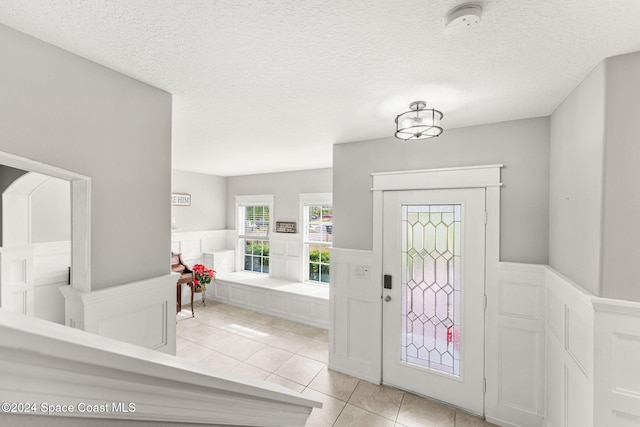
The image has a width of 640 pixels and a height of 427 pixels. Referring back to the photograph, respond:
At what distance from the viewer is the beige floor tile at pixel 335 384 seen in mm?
2715

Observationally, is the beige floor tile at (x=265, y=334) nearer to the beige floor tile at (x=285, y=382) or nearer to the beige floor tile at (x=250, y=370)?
the beige floor tile at (x=250, y=370)

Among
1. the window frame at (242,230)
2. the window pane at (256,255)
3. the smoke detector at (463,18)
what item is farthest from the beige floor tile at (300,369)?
the smoke detector at (463,18)

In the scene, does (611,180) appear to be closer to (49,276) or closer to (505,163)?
(505,163)

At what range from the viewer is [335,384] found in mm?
2854

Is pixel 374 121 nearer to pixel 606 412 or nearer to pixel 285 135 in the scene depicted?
pixel 285 135

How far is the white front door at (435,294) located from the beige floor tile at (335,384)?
37 centimetres

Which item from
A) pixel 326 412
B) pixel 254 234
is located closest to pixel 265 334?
pixel 326 412

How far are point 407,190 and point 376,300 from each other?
45.7 inches

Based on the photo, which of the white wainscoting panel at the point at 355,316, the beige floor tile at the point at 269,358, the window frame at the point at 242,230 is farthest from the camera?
the window frame at the point at 242,230

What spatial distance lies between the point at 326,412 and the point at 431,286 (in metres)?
1.47

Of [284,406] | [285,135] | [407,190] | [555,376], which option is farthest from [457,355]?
[285,135]

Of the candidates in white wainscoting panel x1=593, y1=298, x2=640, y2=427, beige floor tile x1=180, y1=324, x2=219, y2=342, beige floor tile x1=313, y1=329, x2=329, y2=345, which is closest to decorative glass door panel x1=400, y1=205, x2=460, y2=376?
white wainscoting panel x1=593, y1=298, x2=640, y2=427

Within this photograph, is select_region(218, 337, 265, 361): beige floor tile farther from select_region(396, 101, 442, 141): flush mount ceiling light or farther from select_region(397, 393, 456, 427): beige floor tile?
select_region(396, 101, 442, 141): flush mount ceiling light

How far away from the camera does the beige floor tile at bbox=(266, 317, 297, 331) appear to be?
427 cm
